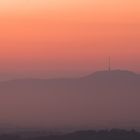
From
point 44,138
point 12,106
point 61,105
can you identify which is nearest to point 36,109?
point 12,106

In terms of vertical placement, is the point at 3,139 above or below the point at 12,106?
below

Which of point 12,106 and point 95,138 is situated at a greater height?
point 12,106

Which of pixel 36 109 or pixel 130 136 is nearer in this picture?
pixel 130 136

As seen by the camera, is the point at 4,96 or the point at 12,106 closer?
the point at 12,106

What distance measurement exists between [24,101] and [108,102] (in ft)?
59.5

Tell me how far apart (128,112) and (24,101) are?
45.1 metres

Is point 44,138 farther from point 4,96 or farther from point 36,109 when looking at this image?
point 4,96

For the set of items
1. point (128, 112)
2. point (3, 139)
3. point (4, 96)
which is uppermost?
point (4, 96)

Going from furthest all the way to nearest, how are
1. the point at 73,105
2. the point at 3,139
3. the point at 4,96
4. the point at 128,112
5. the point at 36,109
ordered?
1. the point at 4,96
2. the point at 73,105
3. the point at 36,109
4. the point at 128,112
5. the point at 3,139

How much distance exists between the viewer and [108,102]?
190 meters

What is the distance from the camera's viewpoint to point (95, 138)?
62.2 metres

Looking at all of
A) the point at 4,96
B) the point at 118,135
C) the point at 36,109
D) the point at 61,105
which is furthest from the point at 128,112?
the point at 118,135

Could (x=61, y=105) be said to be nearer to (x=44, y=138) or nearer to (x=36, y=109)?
(x=36, y=109)

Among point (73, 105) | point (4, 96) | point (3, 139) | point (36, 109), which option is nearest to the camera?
point (3, 139)
